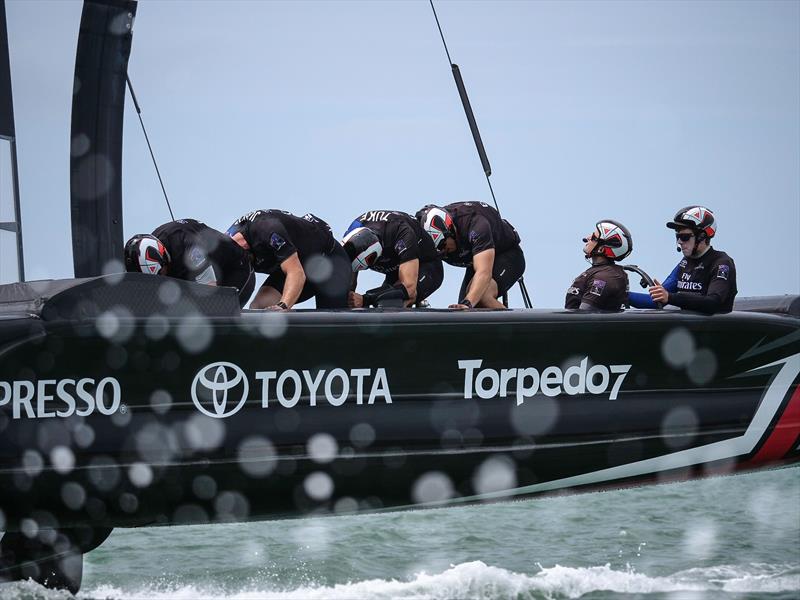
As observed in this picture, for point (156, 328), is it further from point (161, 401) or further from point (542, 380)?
point (542, 380)

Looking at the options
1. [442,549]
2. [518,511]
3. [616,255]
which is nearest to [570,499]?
[518,511]

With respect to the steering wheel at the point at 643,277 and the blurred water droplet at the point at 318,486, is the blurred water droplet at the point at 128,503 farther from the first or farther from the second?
the steering wheel at the point at 643,277

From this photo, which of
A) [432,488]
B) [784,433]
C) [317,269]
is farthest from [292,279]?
[784,433]

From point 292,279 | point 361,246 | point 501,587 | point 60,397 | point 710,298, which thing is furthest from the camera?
point 501,587

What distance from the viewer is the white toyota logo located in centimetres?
490

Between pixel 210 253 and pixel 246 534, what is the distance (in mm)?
13391

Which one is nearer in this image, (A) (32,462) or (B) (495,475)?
(A) (32,462)

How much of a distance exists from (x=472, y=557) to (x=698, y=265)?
9.96m

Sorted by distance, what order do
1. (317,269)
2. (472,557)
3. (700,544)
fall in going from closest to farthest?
1. (317,269)
2. (472,557)
3. (700,544)

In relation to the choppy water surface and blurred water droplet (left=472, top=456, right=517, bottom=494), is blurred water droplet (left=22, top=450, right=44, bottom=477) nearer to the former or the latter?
the choppy water surface

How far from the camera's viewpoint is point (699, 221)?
6055 mm

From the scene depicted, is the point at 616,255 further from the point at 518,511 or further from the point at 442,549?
the point at 518,511

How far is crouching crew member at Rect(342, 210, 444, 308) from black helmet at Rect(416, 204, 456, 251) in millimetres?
84

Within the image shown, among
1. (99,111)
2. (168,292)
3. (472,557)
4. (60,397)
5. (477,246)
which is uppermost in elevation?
(99,111)
